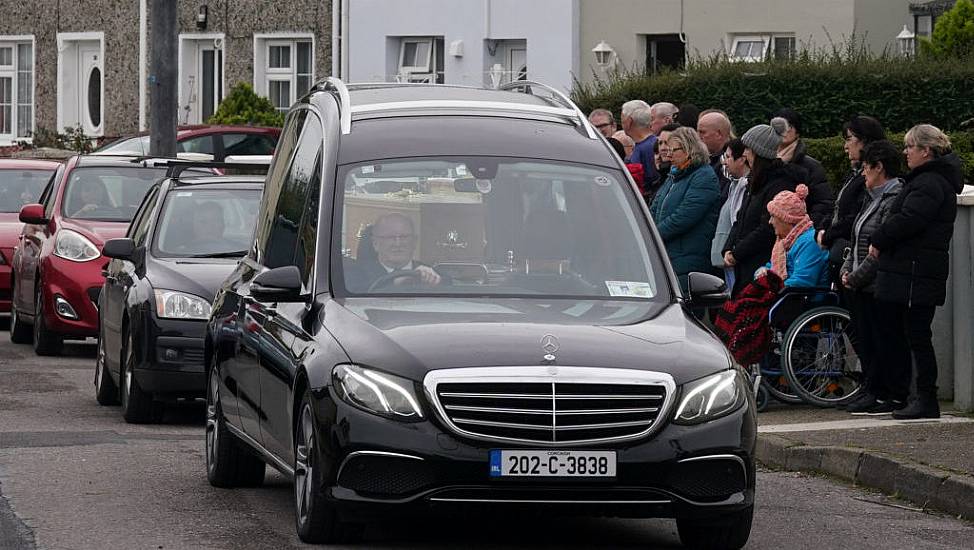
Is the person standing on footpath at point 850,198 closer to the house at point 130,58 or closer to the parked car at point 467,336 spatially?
the parked car at point 467,336

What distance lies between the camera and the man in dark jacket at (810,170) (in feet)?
47.1

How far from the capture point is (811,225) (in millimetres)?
14133

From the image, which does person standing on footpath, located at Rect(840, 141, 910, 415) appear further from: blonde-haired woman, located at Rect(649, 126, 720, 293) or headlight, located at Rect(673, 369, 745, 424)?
headlight, located at Rect(673, 369, 745, 424)

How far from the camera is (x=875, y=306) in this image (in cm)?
1329

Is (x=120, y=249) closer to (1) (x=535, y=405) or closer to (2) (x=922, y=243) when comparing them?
(2) (x=922, y=243)

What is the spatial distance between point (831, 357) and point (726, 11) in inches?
727

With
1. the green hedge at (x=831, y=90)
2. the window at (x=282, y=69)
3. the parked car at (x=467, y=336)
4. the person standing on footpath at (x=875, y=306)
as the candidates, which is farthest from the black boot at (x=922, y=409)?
the window at (x=282, y=69)

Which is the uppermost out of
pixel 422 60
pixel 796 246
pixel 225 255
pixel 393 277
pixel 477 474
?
pixel 422 60

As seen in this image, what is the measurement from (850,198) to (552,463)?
6.29 metres

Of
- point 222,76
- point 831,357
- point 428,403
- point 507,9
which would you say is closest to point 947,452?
point 831,357

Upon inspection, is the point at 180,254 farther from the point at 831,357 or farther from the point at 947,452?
the point at 947,452

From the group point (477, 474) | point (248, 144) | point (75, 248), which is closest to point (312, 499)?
point (477, 474)

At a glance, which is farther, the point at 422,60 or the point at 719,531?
the point at 422,60

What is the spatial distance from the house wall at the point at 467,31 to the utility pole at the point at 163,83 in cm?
957
